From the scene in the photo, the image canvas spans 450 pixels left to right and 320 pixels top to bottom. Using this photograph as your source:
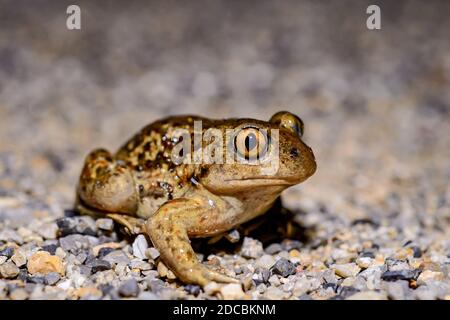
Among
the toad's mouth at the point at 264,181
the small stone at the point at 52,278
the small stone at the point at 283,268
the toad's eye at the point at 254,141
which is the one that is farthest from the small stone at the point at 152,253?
the toad's eye at the point at 254,141

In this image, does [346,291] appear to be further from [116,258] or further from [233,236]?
[116,258]

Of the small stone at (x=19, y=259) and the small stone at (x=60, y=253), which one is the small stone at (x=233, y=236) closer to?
the small stone at (x=60, y=253)

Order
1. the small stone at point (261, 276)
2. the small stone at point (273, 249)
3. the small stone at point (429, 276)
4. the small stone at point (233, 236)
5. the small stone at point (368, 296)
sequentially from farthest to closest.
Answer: the small stone at point (273, 249), the small stone at point (233, 236), the small stone at point (261, 276), the small stone at point (429, 276), the small stone at point (368, 296)

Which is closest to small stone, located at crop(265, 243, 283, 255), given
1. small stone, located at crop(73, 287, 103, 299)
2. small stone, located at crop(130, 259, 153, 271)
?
small stone, located at crop(130, 259, 153, 271)

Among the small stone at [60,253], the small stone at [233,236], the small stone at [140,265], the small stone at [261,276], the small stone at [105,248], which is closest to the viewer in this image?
the small stone at [261,276]
